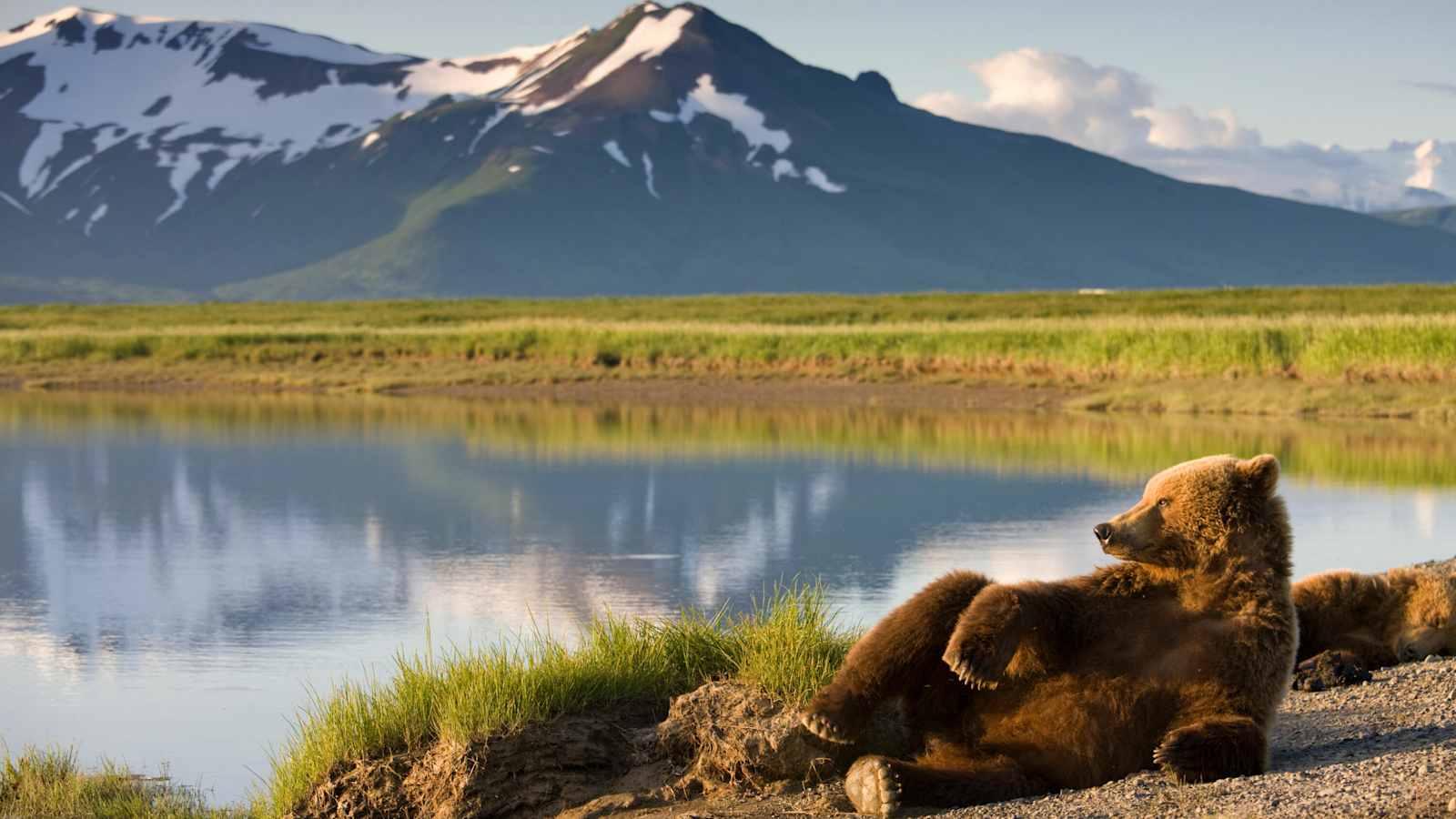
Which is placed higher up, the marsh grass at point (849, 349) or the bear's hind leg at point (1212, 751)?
the bear's hind leg at point (1212, 751)

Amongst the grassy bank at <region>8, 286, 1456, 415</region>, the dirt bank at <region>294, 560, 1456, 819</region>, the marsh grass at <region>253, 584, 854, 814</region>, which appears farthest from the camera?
the grassy bank at <region>8, 286, 1456, 415</region>

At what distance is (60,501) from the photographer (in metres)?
19.1

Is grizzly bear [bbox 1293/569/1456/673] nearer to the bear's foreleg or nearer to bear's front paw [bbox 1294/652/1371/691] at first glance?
bear's front paw [bbox 1294/652/1371/691]

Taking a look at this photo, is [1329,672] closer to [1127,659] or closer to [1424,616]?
[1424,616]

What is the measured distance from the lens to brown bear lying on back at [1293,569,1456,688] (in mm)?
8125

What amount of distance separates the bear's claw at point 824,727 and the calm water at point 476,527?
3298 millimetres

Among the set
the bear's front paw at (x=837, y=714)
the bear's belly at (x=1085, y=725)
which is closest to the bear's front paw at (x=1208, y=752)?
the bear's belly at (x=1085, y=725)

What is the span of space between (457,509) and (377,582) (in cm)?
485

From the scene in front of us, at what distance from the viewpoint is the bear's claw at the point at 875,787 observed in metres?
5.46

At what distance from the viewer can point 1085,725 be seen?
5543 mm

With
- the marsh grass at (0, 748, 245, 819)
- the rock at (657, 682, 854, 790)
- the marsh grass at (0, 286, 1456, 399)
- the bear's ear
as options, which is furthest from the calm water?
the bear's ear

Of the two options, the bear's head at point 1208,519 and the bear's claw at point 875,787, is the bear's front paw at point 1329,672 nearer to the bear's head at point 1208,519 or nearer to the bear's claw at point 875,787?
the bear's head at point 1208,519

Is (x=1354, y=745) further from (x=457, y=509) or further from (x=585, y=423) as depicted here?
(x=585, y=423)

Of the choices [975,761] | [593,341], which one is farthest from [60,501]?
[593,341]
